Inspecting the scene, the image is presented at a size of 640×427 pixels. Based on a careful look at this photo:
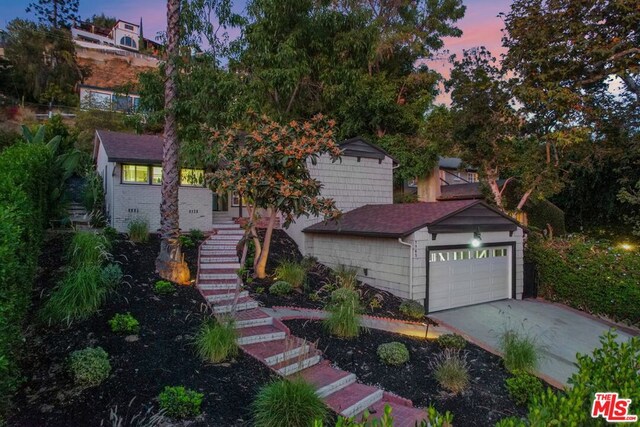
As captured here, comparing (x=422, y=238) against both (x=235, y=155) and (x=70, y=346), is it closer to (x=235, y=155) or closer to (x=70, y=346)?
(x=235, y=155)

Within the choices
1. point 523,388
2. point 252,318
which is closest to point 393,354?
point 523,388

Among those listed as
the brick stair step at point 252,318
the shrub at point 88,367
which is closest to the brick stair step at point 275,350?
the brick stair step at point 252,318

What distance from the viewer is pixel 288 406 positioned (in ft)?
14.0

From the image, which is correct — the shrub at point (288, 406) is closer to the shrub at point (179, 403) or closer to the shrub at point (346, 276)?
the shrub at point (179, 403)

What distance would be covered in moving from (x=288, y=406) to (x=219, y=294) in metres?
4.37

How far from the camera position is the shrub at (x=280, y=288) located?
9234mm

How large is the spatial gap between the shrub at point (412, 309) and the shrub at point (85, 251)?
7226 mm

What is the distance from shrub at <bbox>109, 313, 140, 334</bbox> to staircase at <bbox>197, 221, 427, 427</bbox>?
64.5 inches

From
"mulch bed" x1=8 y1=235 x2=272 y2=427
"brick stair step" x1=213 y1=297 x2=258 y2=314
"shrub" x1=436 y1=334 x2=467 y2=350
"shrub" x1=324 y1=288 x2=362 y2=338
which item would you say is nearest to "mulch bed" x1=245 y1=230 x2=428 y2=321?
"brick stair step" x1=213 y1=297 x2=258 y2=314

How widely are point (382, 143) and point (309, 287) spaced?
12.6m

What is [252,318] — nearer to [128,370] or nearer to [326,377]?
[326,377]

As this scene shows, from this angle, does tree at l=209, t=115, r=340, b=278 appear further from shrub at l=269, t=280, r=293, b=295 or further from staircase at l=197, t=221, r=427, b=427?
shrub at l=269, t=280, r=293, b=295

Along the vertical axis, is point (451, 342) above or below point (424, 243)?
below

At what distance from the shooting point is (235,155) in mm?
8164
